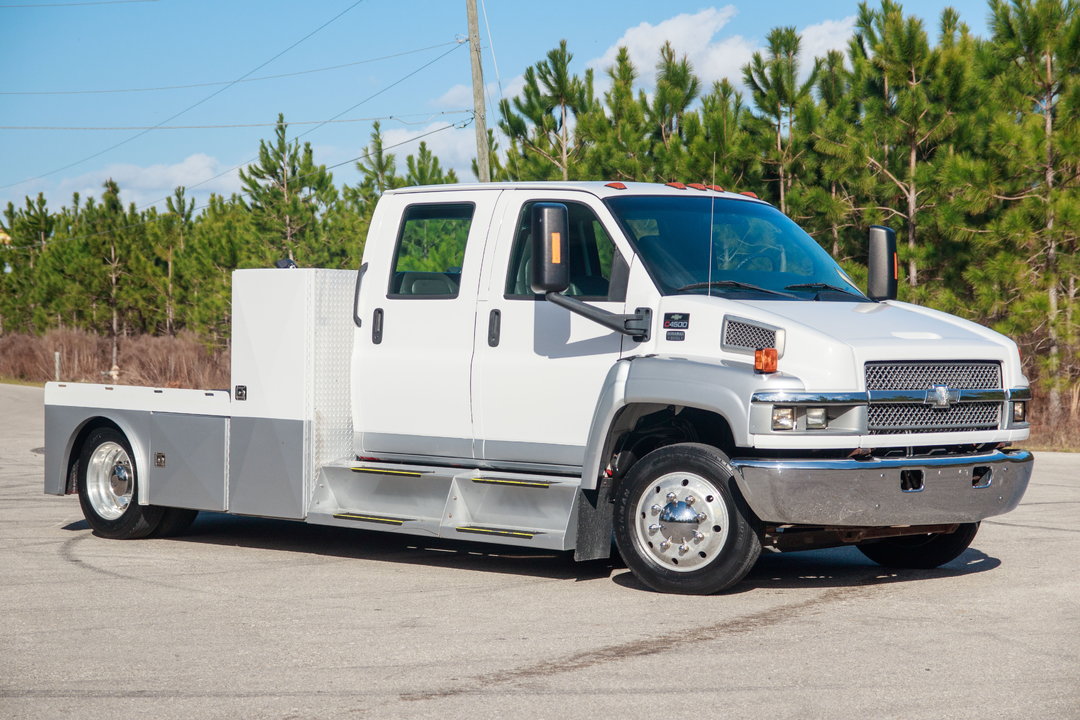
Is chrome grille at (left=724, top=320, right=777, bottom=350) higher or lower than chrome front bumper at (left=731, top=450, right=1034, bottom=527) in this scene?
higher

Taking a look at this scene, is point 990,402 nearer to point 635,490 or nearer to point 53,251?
point 635,490

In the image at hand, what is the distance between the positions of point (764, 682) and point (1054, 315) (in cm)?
1590

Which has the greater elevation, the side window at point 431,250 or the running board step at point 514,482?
the side window at point 431,250

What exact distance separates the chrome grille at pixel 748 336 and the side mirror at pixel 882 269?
1.58 m

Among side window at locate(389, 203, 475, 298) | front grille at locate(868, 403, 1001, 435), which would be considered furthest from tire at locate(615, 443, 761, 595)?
side window at locate(389, 203, 475, 298)

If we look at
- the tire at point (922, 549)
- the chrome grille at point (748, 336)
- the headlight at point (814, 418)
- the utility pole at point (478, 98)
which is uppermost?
the utility pole at point (478, 98)

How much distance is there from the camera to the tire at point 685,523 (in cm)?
768

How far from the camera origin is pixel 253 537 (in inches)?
421

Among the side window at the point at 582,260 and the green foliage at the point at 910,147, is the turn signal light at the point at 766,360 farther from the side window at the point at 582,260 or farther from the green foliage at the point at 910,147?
the green foliage at the point at 910,147

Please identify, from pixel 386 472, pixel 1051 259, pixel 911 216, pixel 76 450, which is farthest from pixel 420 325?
pixel 911 216

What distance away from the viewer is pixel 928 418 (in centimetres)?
776

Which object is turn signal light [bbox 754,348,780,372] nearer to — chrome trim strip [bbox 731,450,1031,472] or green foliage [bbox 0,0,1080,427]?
chrome trim strip [bbox 731,450,1031,472]

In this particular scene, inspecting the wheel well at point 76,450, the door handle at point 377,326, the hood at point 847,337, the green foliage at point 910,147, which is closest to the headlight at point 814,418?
the hood at point 847,337

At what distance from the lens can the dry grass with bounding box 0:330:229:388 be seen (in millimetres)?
35844
